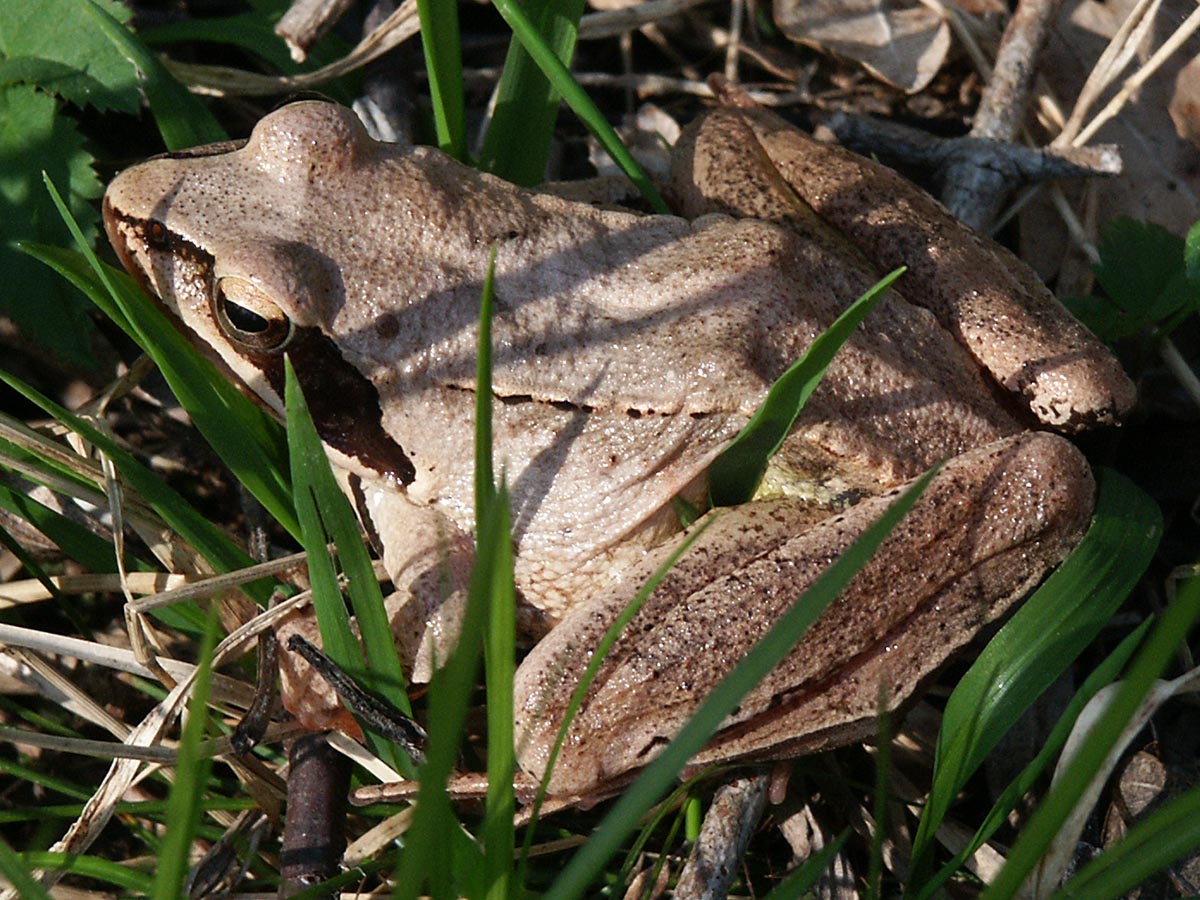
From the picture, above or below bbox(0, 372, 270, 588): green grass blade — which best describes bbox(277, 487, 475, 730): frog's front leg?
below

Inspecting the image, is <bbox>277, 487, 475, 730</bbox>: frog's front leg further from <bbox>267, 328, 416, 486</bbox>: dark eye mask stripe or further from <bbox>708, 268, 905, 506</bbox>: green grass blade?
<bbox>708, 268, 905, 506</bbox>: green grass blade

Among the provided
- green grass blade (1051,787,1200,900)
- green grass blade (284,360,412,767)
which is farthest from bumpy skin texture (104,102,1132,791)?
green grass blade (1051,787,1200,900)

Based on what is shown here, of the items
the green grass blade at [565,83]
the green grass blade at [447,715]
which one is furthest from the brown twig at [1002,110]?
the green grass blade at [447,715]

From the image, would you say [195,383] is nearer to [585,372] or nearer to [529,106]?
[585,372]

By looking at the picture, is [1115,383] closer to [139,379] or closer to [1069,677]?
[1069,677]

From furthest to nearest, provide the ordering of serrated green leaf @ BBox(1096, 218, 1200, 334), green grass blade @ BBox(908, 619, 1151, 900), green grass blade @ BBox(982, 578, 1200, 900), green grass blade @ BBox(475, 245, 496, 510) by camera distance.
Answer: serrated green leaf @ BBox(1096, 218, 1200, 334), green grass blade @ BBox(908, 619, 1151, 900), green grass blade @ BBox(475, 245, 496, 510), green grass blade @ BBox(982, 578, 1200, 900)

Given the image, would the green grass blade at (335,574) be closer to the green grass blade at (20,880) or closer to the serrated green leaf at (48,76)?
the green grass blade at (20,880)
